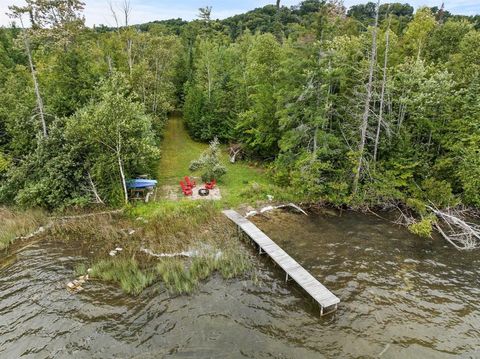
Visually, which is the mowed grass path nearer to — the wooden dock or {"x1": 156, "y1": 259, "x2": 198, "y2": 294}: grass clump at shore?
the wooden dock

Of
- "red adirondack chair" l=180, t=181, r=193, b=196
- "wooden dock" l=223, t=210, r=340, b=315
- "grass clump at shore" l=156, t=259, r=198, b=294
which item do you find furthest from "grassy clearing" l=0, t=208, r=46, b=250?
"wooden dock" l=223, t=210, r=340, b=315

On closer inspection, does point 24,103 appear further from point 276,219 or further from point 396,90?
point 396,90

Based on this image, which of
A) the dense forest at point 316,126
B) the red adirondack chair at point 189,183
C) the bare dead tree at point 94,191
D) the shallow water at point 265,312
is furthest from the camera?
the red adirondack chair at point 189,183

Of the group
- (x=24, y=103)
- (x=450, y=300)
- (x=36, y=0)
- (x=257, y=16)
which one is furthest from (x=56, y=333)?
(x=257, y=16)

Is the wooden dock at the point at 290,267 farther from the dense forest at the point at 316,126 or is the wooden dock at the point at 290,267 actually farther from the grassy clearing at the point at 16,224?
the grassy clearing at the point at 16,224

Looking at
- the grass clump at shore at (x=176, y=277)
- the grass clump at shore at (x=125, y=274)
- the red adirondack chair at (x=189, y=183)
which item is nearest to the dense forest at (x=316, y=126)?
the red adirondack chair at (x=189, y=183)

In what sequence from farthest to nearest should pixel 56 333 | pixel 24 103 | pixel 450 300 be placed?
pixel 24 103, pixel 450 300, pixel 56 333

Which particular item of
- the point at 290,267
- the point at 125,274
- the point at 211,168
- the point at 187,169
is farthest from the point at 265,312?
the point at 187,169
